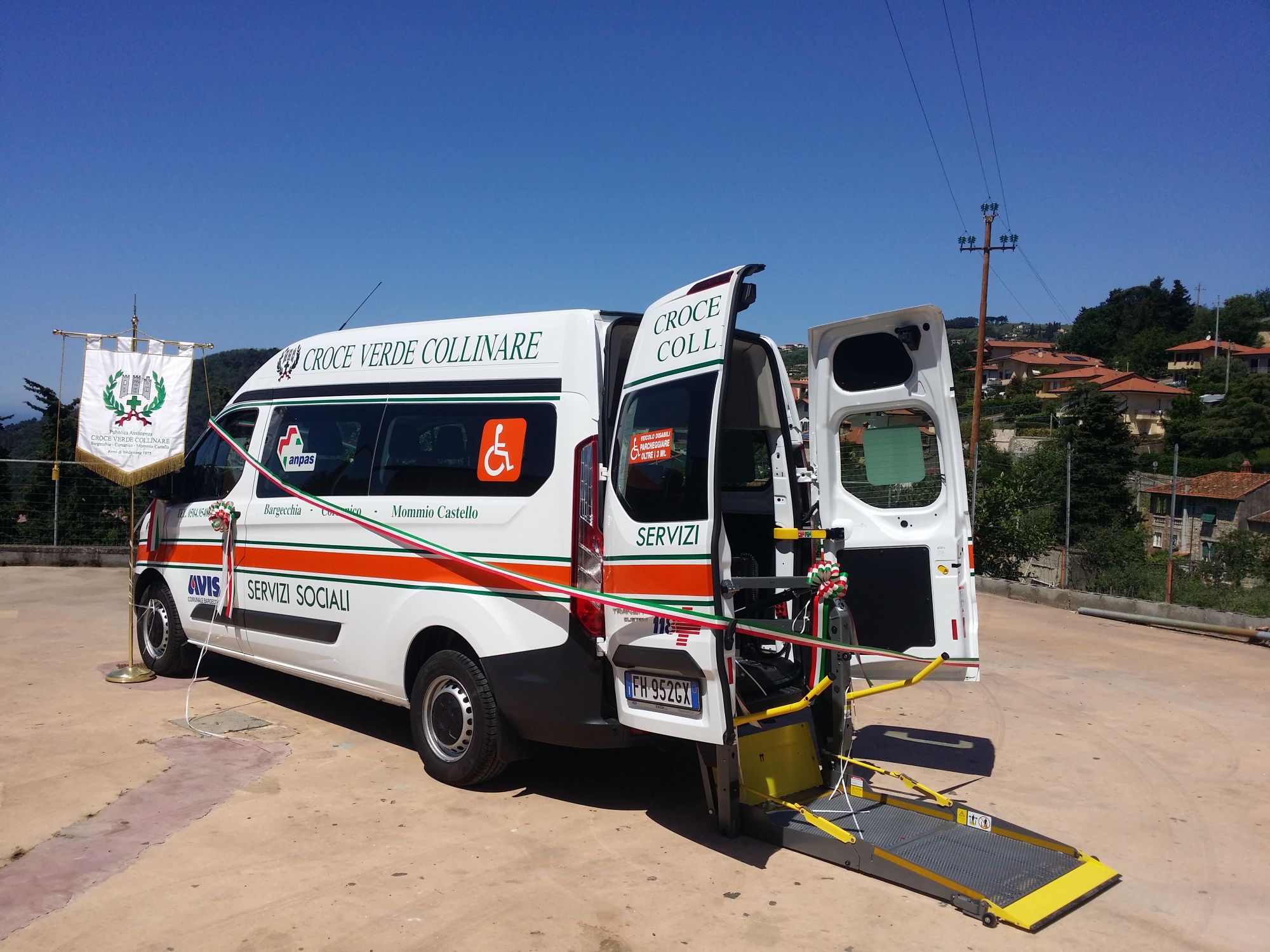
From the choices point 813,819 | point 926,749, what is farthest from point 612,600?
point 926,749

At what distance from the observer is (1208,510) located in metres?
24.8

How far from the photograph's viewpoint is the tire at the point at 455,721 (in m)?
5.11

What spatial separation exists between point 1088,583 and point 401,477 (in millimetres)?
13034

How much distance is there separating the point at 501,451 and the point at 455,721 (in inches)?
62.0

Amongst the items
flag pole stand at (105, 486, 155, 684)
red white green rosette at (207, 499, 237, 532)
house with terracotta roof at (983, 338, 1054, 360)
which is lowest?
flag pole stand at (105, 486, 155, 684)

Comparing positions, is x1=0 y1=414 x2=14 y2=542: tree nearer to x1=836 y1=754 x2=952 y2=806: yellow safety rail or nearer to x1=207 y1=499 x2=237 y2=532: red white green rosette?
x1=207 y1=499 x2=237 y2=532: red white green rosette

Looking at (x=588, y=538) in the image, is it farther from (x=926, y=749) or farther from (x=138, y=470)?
(x=138, y=470)

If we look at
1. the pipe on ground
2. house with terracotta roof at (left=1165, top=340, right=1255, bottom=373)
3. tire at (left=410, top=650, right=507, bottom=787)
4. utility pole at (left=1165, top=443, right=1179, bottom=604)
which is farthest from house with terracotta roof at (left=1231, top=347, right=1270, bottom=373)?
tire at (left=410, top=650, right=507, bottom=787)

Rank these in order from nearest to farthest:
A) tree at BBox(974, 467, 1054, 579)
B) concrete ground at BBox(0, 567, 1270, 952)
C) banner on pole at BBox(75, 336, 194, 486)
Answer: concrete ground at BBox(0, 567, 1270, 952)
banner on pole at BBox(75, 336, 194, 486)
tree at BBox(974, 467, 1054, 579)

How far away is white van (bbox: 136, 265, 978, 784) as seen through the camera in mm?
4488

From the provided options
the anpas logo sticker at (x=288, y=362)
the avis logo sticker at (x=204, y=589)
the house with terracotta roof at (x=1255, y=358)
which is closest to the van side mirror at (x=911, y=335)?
the anpas logo sticker at (x=288, y=362)

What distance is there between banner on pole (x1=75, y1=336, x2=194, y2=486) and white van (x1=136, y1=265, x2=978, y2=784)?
1.07 meters

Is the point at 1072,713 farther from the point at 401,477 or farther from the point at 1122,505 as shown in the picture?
the point at 1122,505

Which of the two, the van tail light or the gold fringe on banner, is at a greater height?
the gold fringe on banner
